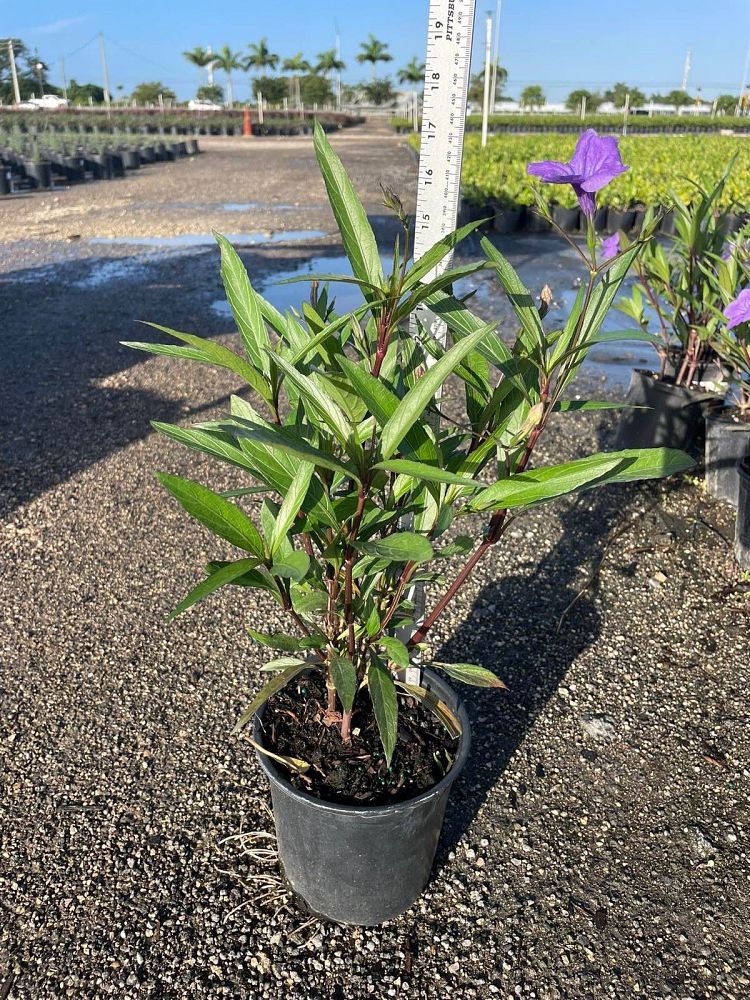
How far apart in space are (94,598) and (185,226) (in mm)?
9289

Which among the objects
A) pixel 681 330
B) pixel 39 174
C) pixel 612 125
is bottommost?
pixel 681 330

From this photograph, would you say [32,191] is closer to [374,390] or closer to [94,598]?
[94,598]

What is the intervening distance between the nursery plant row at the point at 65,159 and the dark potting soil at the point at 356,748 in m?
15.6

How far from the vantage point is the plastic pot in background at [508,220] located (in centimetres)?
1116

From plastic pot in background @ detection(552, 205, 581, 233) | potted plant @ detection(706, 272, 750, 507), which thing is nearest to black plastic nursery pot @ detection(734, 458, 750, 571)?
potted plant @ detection(706, 272, 750, 507)

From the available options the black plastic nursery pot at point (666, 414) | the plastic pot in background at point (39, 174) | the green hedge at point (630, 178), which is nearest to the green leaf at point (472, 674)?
the black plastic nursery pot at point (666, 414)

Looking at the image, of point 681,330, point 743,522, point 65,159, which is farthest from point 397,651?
point 65,159

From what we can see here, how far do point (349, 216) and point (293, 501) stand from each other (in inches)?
18.3

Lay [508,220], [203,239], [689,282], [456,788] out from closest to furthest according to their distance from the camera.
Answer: [456,788], [689,282], [203,239], [508,220]

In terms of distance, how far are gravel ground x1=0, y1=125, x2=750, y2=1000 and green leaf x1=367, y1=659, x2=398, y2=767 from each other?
0.72 metres

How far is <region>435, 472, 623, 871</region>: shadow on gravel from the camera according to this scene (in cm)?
222

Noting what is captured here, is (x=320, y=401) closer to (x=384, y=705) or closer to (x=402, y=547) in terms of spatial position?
(x=402, y=547)

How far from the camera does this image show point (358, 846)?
165cm

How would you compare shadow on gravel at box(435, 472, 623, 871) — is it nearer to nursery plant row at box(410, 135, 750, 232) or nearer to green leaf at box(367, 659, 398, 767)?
green leaf at box(367, 659, 398, 767)
